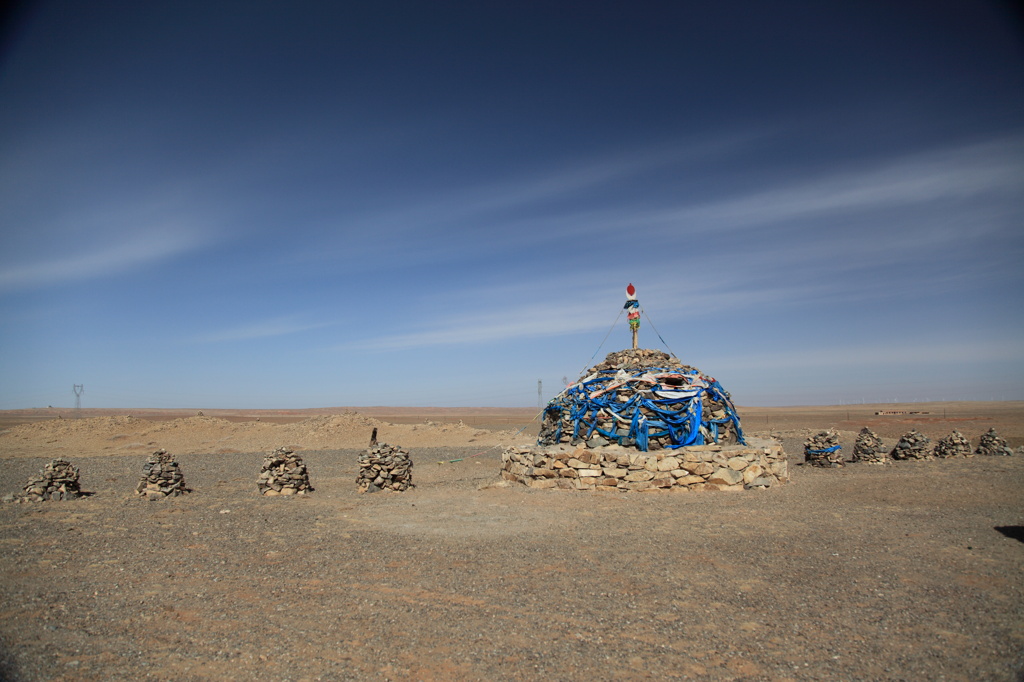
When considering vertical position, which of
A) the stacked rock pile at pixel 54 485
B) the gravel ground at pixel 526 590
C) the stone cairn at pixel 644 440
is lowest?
the gravel ground at pixel 526 590

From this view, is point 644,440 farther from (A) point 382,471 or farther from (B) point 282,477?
(B) point 282,477

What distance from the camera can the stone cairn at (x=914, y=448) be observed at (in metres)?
18.8

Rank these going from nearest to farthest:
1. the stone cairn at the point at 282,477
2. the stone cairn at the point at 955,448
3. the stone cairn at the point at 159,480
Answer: the stone cairn at the point at 159,480, the stone cairn at the point at 282,477, the stone cairn at the point at 955,448

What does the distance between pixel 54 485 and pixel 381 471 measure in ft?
25.5

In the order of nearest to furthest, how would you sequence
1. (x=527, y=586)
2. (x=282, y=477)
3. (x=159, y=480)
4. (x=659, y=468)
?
(x=527, y=586), (x=659, y=468), (x=159, y=480), (x=282, y=477)

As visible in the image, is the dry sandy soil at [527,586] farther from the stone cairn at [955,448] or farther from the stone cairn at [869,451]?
the stone cairn at [955,448]

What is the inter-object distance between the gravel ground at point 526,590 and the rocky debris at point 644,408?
7.13ft

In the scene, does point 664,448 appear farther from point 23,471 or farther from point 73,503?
point 23,471

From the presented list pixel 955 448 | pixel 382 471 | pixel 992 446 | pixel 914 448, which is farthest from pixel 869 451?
pixel 382 471

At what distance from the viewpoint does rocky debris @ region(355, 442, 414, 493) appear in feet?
48.6

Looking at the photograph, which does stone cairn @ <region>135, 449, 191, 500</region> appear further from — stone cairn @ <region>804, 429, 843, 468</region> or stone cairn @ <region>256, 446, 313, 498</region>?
stone cairn @ <region>804, 429, 843, 468</region>

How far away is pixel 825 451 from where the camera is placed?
18297mm

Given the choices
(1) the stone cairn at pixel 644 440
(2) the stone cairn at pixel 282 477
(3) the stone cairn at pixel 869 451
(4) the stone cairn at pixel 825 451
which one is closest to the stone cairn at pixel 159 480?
(2) the stone cairn at pixel 282 477

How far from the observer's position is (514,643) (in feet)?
18.1
